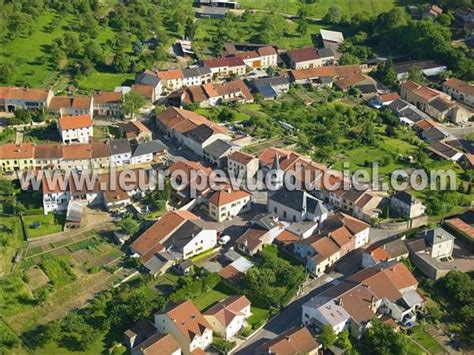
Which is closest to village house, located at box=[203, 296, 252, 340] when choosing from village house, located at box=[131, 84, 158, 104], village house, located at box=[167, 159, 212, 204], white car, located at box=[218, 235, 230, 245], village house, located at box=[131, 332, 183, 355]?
village house, located at box=[131, 332, 183, 355]

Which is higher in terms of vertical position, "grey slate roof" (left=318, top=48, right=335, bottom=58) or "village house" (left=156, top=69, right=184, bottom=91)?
"grey slate roof" (left=318, top=48, right=335, bottom=58)

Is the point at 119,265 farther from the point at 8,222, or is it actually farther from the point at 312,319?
the point at 312,319

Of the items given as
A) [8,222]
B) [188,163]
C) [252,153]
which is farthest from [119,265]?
[252,153]

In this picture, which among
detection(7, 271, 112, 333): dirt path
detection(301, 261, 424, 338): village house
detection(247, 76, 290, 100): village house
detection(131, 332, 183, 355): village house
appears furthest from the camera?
detection(247, 76, 290, 100): village house

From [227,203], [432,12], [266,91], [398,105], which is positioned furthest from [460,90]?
[227,203]

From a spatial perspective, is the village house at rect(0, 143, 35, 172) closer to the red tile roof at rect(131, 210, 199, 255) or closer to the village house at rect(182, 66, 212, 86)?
the red tile roof at rect(131, 210, 199, 255)

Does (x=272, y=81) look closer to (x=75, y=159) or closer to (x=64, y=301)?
(x=75, y=159)

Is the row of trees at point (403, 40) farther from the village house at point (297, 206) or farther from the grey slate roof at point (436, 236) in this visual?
the grey slate roof at point (436, 236)
